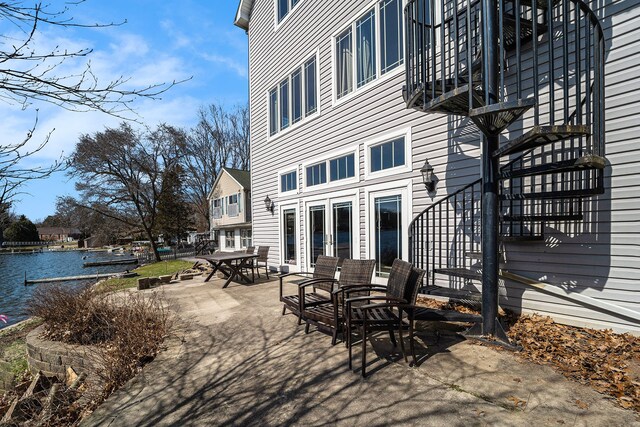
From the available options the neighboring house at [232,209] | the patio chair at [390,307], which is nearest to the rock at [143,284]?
the patio chair at [390,307]

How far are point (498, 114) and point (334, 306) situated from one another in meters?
2.64

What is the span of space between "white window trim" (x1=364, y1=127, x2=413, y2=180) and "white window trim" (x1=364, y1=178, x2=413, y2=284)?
8.1 inches

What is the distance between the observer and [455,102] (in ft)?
12.1

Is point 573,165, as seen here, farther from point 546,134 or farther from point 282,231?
point 282,231

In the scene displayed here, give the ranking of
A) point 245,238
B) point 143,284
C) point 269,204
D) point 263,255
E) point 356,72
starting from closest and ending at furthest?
point 356,72 → point 143,284 → point 263,255 → point 269,204 → point 245,238

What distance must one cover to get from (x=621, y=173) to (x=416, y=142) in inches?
110

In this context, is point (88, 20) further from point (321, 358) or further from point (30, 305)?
point (30, 305)

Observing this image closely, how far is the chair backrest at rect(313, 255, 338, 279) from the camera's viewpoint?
4.98 metres

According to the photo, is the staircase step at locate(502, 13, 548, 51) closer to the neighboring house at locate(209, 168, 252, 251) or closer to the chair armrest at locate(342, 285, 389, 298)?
the chair armrest at locate(342, 285, 389, 298)

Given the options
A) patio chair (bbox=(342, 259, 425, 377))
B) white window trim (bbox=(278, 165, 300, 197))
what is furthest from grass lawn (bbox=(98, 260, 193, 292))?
patio chair (bbox=(342, 259, 425, 377))

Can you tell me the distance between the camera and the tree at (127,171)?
67.5 ft

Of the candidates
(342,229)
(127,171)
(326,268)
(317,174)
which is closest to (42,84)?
(326,268)

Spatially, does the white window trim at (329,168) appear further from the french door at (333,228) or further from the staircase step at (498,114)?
the staircase step at (498,114)

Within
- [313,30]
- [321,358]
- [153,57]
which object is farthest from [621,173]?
[313,30]
